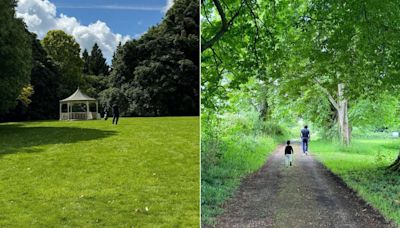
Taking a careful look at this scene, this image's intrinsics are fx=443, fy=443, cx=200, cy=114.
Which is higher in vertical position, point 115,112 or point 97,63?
point 97,63

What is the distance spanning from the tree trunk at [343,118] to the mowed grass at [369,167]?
0.05m

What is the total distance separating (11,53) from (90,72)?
67cm

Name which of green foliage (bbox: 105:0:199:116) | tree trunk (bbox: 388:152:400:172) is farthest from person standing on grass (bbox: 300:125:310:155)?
green foliage (bbox: 105:0:199:116)

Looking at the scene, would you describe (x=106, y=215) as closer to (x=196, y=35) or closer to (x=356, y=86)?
(x=196, y=35)

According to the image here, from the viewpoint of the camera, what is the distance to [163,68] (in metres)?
4.10

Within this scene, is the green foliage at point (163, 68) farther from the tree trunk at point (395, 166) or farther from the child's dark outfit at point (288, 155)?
the tree trunk at point (395, 166)

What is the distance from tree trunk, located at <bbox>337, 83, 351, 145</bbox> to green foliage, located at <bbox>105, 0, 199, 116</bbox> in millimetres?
1682

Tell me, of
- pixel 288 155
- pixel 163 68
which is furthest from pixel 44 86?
pixel 288 155

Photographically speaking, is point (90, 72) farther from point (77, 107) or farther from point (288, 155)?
point (288, 155)

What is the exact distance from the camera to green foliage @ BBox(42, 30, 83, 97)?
152 inches

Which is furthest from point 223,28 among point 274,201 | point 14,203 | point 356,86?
point 14,203

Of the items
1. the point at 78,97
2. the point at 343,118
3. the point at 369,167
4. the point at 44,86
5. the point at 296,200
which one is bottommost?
the point at 296,200

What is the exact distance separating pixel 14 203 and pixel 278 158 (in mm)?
2264

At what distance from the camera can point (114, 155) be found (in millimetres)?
4012
